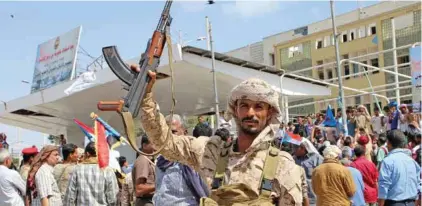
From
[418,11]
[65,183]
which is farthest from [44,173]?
[418,11]

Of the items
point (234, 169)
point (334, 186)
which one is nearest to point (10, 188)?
point (334, 186)

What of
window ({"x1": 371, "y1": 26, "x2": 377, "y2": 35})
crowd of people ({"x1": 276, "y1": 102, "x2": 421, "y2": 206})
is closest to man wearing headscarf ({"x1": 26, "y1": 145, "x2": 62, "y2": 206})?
crowd of people ({"x1": 276, "y1": 102, "x2": 421, "y2": 206})

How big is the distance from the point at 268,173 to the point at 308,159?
5.84 metres

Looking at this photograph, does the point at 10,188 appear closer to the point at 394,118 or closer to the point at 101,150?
the point at 101,150

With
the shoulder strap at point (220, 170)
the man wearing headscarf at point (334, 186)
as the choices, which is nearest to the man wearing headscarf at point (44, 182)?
the man wearing headscarf at point (334, 186)

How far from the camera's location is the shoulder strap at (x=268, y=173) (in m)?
3.04

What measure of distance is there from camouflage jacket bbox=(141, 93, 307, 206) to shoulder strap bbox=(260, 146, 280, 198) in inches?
1.1

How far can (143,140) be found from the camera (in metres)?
6.24

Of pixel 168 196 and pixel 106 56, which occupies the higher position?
pixel 106 56

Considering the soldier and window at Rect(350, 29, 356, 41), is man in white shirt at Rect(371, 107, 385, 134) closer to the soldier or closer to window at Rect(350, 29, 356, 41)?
the soldier

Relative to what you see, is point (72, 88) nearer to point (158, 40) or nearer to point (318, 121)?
point (318, 121)

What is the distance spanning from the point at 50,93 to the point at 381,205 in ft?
55.4

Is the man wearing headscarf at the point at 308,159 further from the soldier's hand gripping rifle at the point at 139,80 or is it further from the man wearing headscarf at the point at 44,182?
the soldier's hand gripping rifle at the point at 139,80

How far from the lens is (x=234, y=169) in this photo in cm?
313
